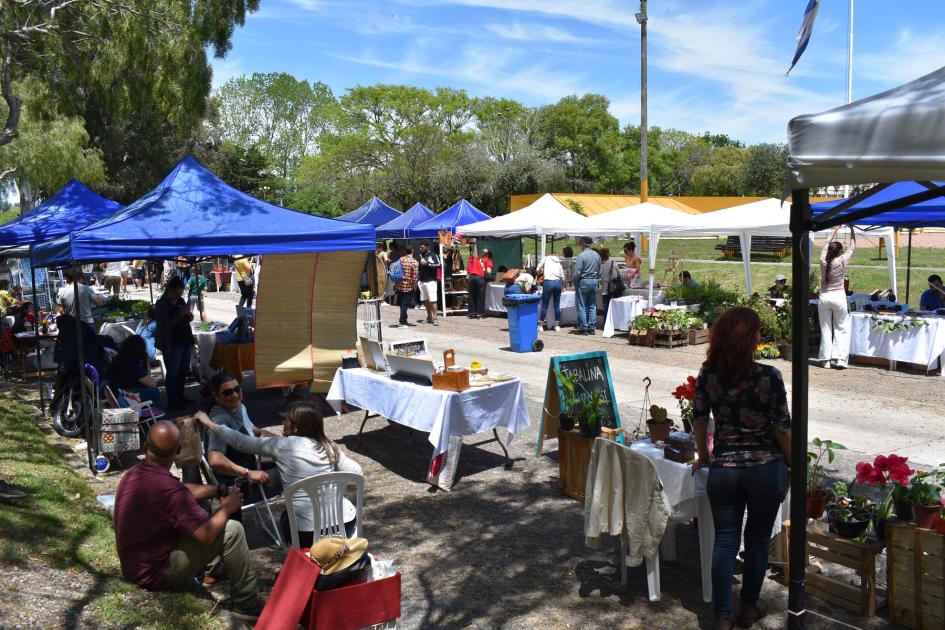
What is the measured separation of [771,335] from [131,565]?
10.8m

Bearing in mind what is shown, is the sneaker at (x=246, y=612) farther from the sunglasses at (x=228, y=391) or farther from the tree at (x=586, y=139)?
the tree at (x=586, y=139)

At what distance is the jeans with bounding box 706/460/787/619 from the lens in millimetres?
3910

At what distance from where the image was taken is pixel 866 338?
1153 centimetres

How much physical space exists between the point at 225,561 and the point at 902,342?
1026 cm

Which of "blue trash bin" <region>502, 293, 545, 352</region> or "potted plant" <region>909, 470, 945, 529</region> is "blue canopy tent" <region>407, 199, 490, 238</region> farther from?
"potted plant" <region>909, 470, 945, 529</region>

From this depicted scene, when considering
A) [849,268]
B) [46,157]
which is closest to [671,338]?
[849,268]

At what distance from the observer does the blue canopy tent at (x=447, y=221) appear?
2145 cm

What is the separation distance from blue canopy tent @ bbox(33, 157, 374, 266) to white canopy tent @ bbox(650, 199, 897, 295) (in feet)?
25.5

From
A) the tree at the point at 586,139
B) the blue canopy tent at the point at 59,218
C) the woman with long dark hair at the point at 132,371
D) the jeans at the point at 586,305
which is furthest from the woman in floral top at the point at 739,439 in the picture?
the tree at the point at 586,139

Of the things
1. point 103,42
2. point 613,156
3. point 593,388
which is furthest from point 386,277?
point 613,156

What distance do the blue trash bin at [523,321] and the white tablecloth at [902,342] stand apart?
16.5ft

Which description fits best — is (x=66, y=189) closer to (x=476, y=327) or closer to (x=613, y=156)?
(x=476, y=327)

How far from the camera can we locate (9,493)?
5688mm

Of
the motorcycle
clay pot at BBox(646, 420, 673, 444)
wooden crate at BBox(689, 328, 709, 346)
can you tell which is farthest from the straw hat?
wooden crate at BBox(689, 328, 709, 346)
